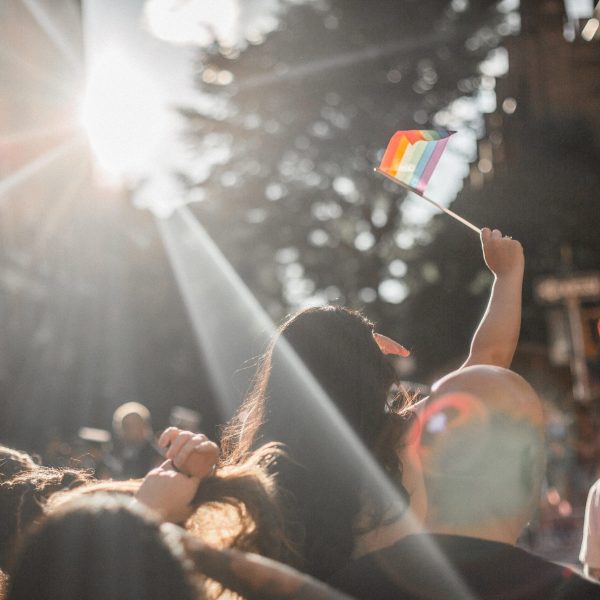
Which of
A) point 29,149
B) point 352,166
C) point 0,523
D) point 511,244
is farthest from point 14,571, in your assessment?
point 29,149

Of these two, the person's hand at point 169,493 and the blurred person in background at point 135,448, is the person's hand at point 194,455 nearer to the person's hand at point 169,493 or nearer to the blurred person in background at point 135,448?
the person's hand at point 169,493

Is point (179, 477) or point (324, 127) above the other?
point (324, 127)

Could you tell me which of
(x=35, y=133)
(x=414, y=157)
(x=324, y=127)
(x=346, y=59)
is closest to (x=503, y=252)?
(x=414, y=157)

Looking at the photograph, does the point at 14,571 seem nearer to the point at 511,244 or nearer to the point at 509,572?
the point at 509,572

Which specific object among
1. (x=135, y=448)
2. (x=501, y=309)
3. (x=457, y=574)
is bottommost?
(x=135, y=448)

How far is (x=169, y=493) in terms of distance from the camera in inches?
59.3

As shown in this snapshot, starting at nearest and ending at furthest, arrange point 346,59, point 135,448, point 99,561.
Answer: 1. point 99,561
2. point 135,448
3. point 346,59

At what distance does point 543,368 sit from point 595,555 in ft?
95.0

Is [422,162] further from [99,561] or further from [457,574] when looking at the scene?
[99,561]

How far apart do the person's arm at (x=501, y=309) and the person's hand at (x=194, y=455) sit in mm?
750

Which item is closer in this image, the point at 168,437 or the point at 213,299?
the point at 168,437

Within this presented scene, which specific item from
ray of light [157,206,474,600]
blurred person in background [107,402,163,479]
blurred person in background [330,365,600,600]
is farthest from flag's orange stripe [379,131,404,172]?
ray of light [157,206,474,600]

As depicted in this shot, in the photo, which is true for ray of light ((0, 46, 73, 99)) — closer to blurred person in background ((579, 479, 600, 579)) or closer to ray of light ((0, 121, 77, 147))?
ray of light ((0, 121, 77, 147))

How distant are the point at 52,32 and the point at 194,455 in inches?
1279
